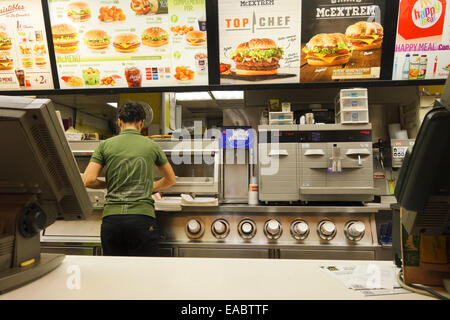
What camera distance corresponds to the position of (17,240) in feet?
3.12

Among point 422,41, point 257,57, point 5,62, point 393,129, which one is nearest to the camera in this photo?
point 422,41

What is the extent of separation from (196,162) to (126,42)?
123 cm

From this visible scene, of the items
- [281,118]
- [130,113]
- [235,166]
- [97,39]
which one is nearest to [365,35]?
[281,118]

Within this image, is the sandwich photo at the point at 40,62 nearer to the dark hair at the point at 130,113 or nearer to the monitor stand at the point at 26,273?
the dark hair at the point at 130,113

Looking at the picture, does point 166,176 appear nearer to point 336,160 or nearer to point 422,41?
point 336,160

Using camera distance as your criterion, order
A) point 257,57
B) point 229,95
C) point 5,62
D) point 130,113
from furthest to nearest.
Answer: point 229,95, point 5,62, point 257,57, point 130,113

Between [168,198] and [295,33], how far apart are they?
1815 millimetres

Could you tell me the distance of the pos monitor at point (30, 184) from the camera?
83 centimetres

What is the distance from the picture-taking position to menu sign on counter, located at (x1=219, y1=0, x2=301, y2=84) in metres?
2.25

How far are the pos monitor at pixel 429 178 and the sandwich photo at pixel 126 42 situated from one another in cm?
230

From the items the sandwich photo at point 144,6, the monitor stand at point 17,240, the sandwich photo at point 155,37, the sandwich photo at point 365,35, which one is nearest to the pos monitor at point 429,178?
the monitor stand at point 17,240

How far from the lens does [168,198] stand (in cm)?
255

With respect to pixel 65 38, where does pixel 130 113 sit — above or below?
below
